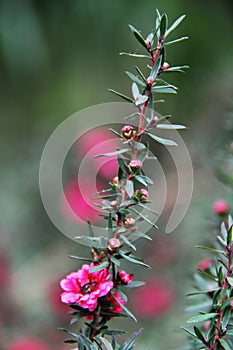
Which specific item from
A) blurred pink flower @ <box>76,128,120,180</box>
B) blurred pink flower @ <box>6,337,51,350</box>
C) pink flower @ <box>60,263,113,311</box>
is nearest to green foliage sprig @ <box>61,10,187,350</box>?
pink flower @ <box>60,263,113,311</box>

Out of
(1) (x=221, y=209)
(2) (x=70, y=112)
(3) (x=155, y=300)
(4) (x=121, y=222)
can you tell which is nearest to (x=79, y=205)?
(3) (x=155, y=300)

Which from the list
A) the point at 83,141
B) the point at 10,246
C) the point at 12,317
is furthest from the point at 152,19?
the point at 12,317

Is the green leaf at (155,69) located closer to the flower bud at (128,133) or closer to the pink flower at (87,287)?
the flower bud at (128,133)

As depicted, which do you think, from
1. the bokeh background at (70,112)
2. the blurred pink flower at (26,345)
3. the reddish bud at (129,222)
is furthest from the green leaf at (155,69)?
the blurred pink flower at (26,345)

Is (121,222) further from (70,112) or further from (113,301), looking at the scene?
(70,112)

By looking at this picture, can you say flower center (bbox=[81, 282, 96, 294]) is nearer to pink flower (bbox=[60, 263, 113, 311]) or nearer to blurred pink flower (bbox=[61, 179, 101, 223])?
pink flower (bbox=[60, 263, 113, 311])

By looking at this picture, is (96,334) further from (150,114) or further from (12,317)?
(12,317)
